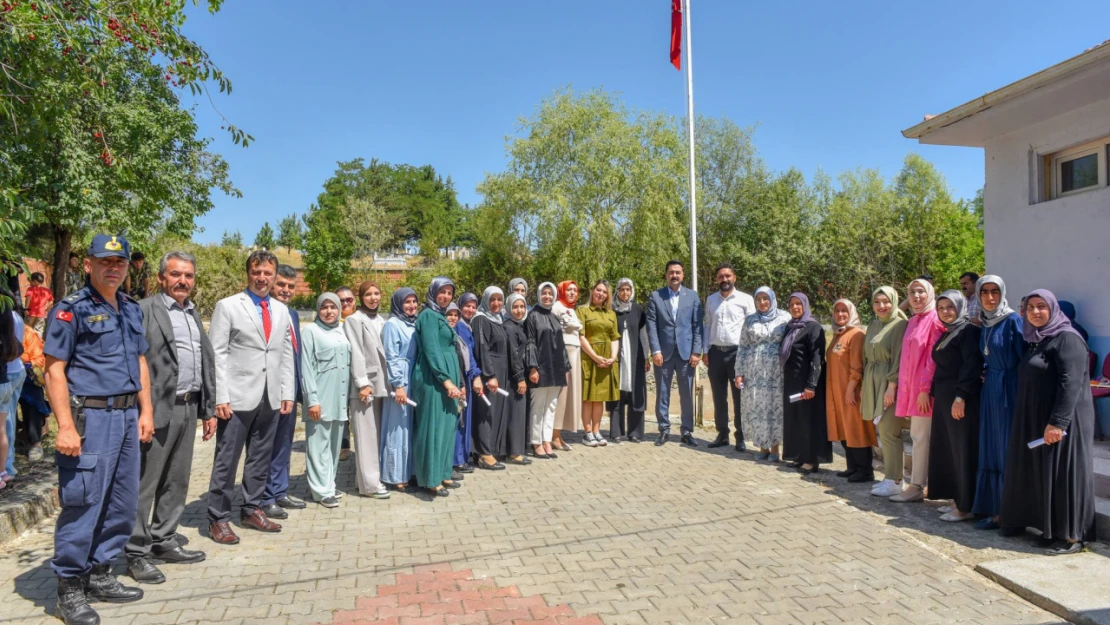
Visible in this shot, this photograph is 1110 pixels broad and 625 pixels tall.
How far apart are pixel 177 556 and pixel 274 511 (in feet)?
3.48

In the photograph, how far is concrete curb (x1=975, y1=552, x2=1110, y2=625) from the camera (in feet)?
12.6

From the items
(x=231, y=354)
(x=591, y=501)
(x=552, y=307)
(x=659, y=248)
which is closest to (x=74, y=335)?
(x=231, y=354)

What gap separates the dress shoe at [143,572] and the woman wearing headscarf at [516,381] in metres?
3.86

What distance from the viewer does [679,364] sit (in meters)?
8.57

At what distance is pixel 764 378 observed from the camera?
7.67 m

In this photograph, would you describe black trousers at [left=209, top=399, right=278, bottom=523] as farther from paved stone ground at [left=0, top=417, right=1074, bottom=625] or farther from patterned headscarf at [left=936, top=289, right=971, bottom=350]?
patterned headscarf at [left=936, top=289, right=971, bottom=350]

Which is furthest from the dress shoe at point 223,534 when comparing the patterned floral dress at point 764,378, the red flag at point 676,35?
the red flag at point 676,35

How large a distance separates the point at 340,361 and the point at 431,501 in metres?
1.47

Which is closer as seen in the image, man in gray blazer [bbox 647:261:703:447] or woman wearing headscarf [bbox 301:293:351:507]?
woman wearing headscarf [bbox 301:293:351:507]

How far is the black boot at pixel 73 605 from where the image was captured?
12.0 feet

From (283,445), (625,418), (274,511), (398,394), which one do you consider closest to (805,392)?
(625,418)

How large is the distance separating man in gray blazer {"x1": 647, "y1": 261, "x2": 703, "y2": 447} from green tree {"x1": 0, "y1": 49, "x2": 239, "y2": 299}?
5.68 m

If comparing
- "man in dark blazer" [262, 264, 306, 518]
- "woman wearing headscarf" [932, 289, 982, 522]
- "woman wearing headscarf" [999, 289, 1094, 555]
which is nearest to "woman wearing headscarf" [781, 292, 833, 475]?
"woman wearing headscarf" [932, 289, 982, 522]

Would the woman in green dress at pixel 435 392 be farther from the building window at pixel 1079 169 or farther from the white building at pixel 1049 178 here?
the building window at pixel 1079 169
